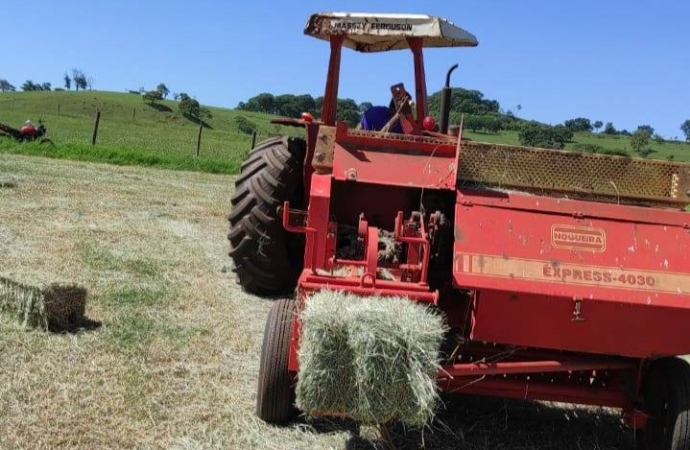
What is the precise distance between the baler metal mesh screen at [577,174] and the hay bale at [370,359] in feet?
3.82

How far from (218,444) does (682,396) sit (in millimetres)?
2211

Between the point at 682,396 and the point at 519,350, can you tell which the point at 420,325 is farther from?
the point at 682,396

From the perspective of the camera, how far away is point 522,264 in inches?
134

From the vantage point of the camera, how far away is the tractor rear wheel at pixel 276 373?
3477 millimetres

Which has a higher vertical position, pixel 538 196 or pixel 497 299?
pixel 538 196

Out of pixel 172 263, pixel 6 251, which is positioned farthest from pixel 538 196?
pixel 6 251

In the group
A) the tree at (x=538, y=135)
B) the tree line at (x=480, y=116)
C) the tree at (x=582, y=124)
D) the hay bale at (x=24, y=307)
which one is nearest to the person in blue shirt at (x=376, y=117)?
the tree line at (x=480, y=116)

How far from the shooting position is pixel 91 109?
5809cm

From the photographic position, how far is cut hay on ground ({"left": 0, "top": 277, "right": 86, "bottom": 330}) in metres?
4.43

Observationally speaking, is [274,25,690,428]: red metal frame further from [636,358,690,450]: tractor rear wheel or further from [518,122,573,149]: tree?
[518,122,573,149]: tree

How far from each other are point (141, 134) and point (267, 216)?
33036 mm

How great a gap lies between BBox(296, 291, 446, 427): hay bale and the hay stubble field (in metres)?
0.47

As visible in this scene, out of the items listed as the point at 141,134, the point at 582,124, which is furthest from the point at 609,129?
the point at 141,134

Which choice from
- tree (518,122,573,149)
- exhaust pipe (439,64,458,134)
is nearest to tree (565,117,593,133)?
tree (518,122,573,149)
